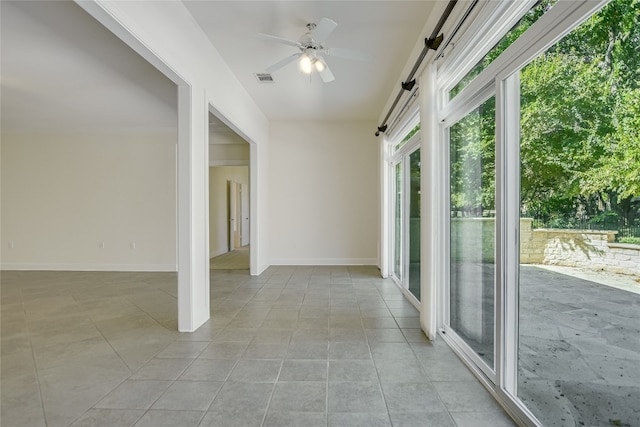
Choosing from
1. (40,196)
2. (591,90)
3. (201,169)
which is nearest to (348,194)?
(201,169)

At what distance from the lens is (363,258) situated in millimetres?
6336

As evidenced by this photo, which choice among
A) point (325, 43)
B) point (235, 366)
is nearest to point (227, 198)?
point (325, 43)

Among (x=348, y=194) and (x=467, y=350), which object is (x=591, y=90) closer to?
(x=467, y=350)

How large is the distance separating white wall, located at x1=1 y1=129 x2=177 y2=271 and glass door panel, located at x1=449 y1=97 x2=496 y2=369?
5312 millimetres

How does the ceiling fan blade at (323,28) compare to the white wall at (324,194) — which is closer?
the ceiling fan blade at (323,28)

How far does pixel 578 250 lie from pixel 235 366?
2.23 meters

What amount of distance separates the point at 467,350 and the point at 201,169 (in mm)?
2913

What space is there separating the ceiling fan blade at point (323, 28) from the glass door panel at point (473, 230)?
1.32 meters

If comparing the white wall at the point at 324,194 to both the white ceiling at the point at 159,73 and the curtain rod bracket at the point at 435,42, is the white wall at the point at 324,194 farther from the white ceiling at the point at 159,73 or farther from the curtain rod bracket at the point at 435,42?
the curtain rod bracket at the point at 435,42

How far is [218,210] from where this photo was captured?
8.23 metres

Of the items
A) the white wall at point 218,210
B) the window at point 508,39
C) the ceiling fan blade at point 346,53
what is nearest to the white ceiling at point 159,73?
the ceiling fan blade at point 346,53

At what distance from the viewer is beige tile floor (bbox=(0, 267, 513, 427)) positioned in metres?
1.74

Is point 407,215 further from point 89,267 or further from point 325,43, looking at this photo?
point 89,267

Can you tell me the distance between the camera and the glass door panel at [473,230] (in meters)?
2.06
